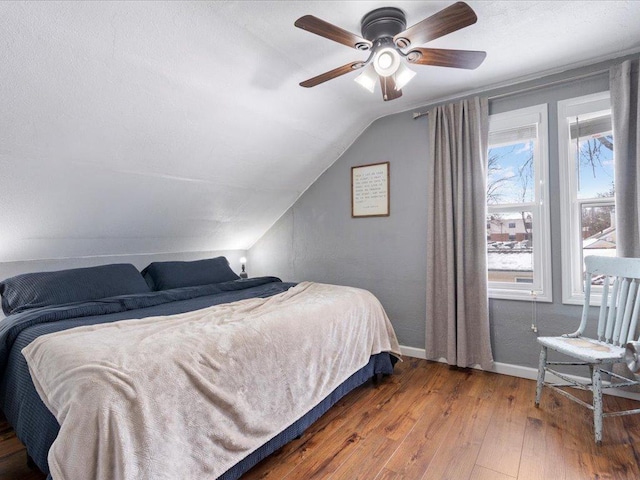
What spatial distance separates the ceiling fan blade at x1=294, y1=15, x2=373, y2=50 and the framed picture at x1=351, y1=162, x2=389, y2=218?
164cm

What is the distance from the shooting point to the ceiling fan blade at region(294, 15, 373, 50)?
1456 millimetres

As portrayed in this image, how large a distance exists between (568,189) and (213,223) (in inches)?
127

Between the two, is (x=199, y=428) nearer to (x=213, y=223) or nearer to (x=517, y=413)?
(x=517, y=413)

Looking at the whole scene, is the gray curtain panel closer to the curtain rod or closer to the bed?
the curtain rod

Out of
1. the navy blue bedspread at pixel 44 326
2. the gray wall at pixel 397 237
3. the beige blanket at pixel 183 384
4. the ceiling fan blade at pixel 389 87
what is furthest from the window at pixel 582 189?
the navy blue bedspread at pixel 44 326

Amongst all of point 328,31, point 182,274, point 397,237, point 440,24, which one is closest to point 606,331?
point 397,237

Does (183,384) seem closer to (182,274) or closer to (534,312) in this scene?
(182,274)

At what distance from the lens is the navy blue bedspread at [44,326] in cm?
129

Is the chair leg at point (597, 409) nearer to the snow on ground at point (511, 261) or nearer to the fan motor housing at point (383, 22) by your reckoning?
the snow on ground at point (511, 261)

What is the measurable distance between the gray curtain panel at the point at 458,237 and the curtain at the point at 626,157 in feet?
2.65

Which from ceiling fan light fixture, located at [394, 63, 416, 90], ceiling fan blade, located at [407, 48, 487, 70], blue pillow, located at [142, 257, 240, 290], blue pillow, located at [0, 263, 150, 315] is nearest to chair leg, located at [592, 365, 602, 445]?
ceiling fan blade, located at [407, 48, 487, 70]

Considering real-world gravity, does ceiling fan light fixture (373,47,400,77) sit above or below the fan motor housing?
below

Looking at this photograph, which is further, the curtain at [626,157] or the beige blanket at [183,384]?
the curtain at [626,157]

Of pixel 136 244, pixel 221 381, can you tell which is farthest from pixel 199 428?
pixel 136 244
